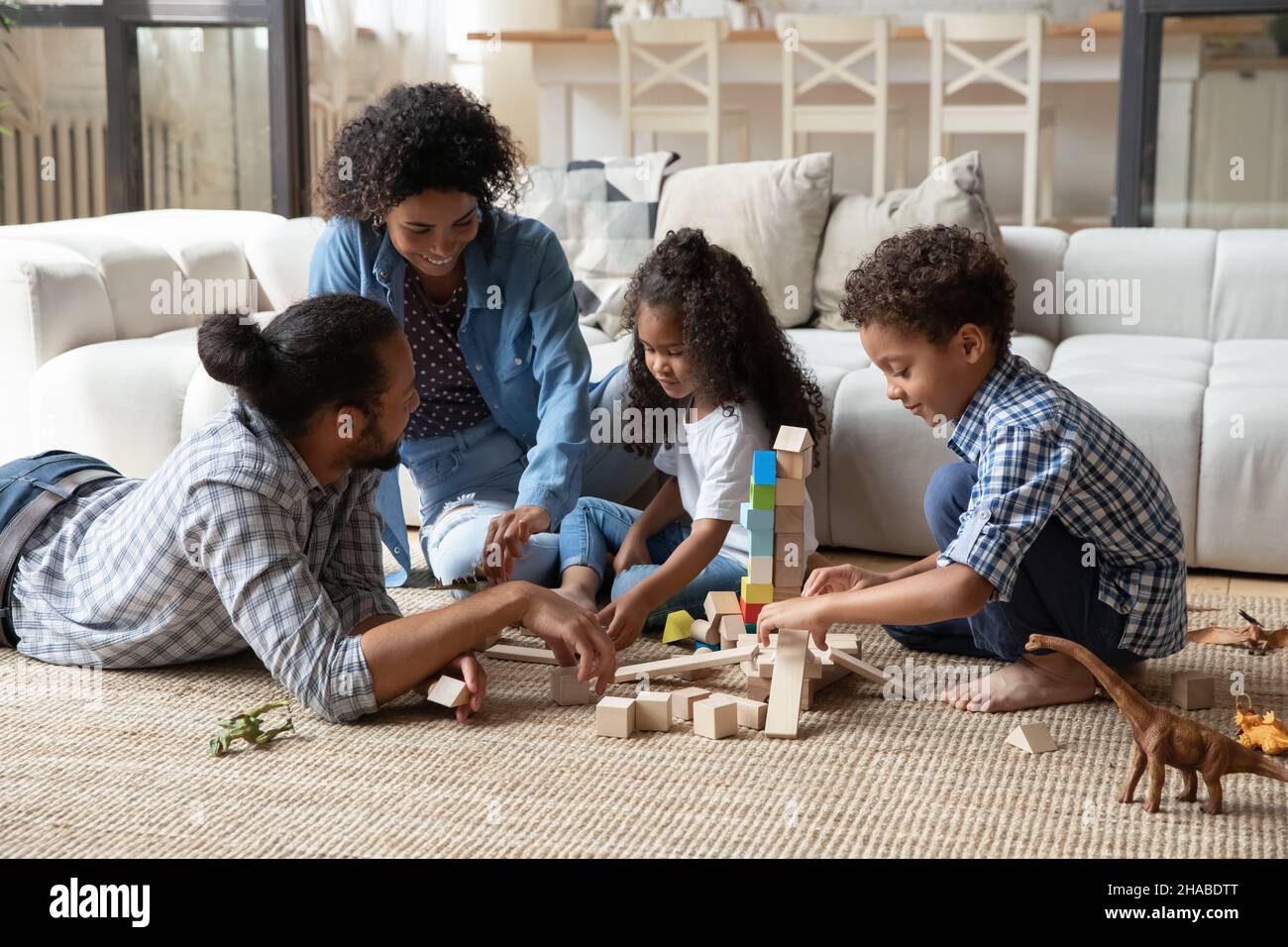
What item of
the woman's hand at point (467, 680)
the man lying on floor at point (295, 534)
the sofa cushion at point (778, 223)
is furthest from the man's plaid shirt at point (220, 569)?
the sofa cushion at point (778, 223)

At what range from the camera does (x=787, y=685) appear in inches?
68.9

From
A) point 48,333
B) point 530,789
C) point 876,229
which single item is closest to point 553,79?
point 876,229

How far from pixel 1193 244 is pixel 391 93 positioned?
6.26ft

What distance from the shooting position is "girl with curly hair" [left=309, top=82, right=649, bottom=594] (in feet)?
6.89

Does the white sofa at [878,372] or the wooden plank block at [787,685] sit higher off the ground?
the white sofa at [878,372]

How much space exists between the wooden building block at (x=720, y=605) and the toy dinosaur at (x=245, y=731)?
661 mm

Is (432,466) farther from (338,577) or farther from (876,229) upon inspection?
(876,229)

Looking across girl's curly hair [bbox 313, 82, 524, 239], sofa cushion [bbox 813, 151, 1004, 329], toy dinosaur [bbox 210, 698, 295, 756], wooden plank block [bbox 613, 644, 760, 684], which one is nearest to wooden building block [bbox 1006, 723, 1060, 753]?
wooden plank block [bbox 613, 644, 760, 684]

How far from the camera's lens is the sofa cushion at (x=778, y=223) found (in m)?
3.23

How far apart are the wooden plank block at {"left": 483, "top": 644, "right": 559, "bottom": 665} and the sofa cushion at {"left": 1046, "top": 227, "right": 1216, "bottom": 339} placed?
5.69ft

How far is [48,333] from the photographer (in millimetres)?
2797

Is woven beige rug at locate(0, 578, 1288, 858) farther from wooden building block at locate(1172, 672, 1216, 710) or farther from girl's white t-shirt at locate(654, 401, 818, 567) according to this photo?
girl's white t-shirt at locate(654, 401, 818, 567)

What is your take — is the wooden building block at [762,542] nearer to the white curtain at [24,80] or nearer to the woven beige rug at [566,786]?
the woven beige rug at [566,786]
